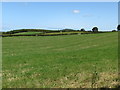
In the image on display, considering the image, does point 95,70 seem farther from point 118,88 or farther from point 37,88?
point 37,88

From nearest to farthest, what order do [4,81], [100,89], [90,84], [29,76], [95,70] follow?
[100,89], [90,84], [4,81], [29,76], [95,70]

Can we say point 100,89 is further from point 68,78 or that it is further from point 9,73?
point 9,73

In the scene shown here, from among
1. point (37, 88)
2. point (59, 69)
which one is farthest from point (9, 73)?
point (37, 88)

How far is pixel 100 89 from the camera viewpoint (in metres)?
8.23

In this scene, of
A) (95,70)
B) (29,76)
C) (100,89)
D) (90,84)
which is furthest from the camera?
(95,70)

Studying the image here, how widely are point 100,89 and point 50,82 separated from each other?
7.37 feet

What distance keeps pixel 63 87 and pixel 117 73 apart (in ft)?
11.1

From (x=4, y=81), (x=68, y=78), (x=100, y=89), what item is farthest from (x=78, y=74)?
(x=4, y=81)

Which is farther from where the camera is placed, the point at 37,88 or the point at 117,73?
the point at 117,73

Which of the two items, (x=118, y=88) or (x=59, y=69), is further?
(x=59, y=69)

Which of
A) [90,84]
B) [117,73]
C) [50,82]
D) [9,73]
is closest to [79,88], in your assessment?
[90,84]

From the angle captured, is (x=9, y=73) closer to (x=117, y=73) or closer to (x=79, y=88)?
(x=79, y=88)

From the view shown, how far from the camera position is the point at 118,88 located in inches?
325

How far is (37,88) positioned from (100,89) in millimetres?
2477
